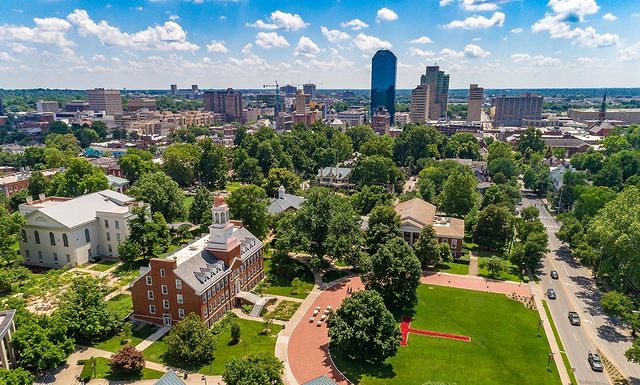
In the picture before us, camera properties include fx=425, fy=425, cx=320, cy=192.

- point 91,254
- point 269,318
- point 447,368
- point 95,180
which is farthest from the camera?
point 95,180

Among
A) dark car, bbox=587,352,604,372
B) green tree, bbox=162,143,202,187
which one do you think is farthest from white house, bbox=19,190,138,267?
dark car, bbox=587,352,604,372

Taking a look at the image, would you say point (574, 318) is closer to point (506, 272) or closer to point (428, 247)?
point (506, 272)

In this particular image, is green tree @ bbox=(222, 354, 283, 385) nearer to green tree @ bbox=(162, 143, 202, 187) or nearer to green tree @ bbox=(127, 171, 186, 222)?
green tree @ bbox=(127, 171, 186, 222)

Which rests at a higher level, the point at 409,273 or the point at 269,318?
the point at 409,273

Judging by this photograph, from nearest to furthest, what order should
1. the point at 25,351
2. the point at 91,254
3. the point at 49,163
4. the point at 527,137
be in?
1. the point at 25,351
2. the point at 91,254
3. the point at 49,163
4. the point at 527,137

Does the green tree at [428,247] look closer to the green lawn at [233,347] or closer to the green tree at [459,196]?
the green tree at [459,196]

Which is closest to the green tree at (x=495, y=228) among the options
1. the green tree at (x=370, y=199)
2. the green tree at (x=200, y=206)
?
the green tree at (x=370, y=199)

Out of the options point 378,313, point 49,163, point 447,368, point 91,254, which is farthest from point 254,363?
point 49,163

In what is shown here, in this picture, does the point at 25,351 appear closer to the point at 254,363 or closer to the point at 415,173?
the point at 254,363
